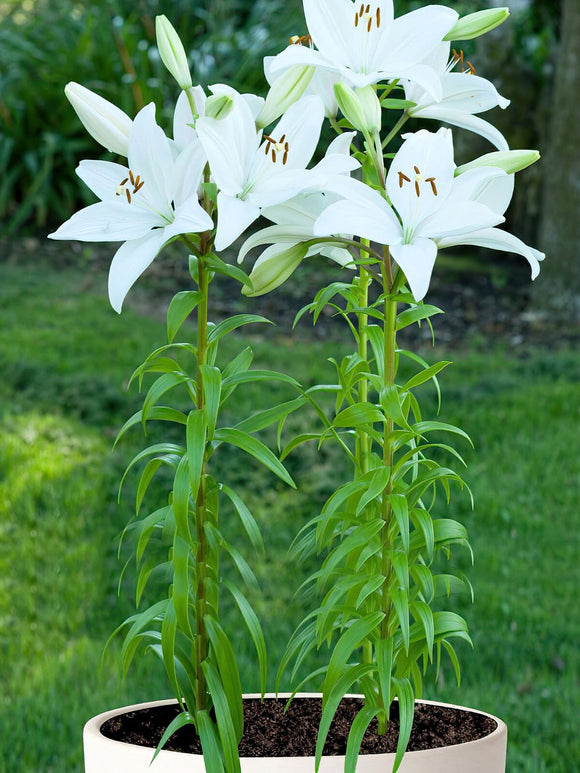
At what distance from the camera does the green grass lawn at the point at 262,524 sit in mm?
2133

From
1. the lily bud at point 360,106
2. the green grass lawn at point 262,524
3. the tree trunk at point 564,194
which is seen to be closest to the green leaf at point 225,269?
the lily bud at point 360,106

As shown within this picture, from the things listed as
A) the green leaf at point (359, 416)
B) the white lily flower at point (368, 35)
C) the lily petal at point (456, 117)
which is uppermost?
the white lily flower at point (368, 35)

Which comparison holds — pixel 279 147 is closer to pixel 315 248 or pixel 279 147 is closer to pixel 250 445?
pixel 315 248

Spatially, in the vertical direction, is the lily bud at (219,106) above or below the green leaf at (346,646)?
above

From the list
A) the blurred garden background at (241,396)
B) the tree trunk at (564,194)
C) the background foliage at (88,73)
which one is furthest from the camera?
the background foliage at (88,73)

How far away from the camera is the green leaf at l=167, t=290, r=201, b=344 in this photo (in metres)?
1.12

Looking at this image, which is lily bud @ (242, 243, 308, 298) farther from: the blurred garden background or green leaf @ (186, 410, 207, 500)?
the blurred garden background

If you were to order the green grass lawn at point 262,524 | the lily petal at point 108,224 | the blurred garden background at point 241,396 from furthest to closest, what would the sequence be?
the blurred garden background at point 241,396, the green grass lawn at point 262,524, the lily petal at point 108,224

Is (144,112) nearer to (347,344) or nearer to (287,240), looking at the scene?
(287,240)

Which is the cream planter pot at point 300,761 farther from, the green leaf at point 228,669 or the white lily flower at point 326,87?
the white lily flower at point 326,87

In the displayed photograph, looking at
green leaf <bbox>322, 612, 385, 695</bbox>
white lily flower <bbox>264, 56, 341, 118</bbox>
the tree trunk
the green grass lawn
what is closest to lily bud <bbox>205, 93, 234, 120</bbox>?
white lily flower <bbox>264, 56, 341, 118</bbox>

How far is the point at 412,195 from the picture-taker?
108 cm

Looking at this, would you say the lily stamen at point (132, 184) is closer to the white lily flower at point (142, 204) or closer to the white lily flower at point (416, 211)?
the white lily flower at point (142, 204)

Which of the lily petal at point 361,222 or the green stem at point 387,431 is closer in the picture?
the lily petal at point 361,222
